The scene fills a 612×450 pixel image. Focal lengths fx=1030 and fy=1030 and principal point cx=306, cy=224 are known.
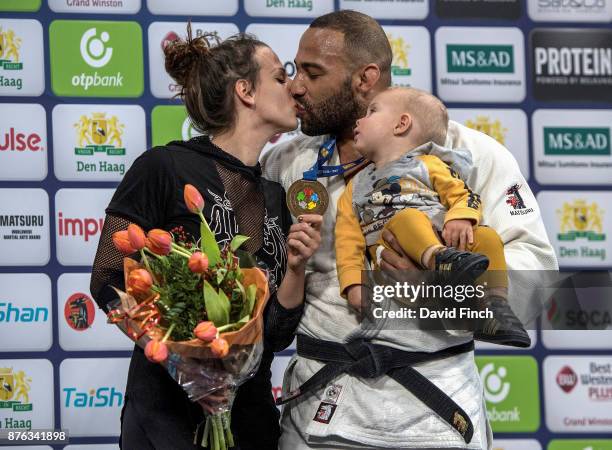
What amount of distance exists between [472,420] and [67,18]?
2.12 meters

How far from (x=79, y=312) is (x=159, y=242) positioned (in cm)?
169

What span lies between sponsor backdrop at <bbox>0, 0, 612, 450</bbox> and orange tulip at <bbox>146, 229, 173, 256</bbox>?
164cm

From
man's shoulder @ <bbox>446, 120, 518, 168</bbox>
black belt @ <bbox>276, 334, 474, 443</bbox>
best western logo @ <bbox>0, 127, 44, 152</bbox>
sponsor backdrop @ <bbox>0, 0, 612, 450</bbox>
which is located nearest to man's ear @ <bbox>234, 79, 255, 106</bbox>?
man's shoulder @ <bbox>446, 120, 518, 168</bbox>

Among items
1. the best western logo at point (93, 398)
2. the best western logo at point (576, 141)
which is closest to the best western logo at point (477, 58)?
the best western logo at point (576, 141)

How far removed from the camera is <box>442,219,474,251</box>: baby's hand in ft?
6.98

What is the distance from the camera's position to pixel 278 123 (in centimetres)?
252

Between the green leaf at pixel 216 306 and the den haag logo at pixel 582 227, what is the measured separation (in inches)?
84.4

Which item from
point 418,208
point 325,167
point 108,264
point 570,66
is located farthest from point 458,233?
point 570,66

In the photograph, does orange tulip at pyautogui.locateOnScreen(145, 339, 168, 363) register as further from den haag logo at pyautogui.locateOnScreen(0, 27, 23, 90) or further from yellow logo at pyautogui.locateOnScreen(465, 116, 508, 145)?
yellow logo at pyautogui.locateOnScreen(465, 116, 508, 145)

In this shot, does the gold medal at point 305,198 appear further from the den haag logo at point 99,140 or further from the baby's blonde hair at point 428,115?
the den haag logo at point 99,140

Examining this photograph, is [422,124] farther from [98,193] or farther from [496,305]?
[98,193]

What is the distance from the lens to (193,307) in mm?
1902

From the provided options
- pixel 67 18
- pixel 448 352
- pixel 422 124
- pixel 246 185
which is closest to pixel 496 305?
pixel 448 352

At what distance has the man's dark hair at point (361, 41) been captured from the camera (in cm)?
259
